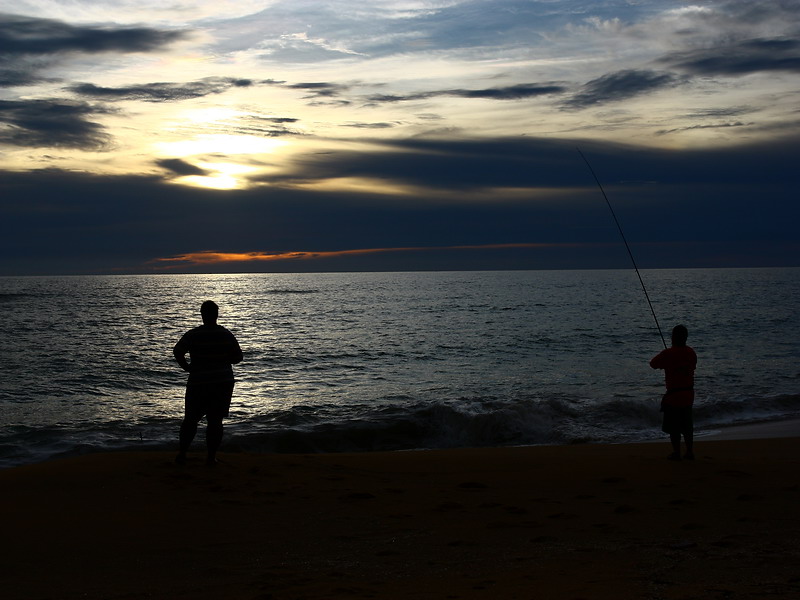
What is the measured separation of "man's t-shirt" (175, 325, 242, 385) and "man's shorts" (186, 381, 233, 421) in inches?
2.3

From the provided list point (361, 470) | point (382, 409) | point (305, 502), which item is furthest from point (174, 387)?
point (305, 502)

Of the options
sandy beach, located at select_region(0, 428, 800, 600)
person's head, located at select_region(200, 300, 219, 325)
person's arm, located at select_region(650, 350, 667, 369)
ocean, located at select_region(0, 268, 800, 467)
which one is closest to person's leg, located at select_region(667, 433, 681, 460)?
sandy beach, located at select_region(0, 428, 800, 600)

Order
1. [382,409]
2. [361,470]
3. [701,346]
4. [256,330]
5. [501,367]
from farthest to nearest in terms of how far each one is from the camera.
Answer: [256,330] → [701,346] → [501,367] → [382,409] → [361,470]

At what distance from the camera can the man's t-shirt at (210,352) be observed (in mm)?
7324

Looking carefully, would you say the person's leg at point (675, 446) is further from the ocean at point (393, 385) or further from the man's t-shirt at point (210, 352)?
the man's t-shirt at point (210, 352)

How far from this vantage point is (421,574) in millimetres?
4469

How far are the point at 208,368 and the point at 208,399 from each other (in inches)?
13.6

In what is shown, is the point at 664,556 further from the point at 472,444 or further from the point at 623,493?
the point at 472,444

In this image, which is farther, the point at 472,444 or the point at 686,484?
the point at 472,444

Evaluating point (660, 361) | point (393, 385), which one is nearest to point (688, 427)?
point (660, 361)

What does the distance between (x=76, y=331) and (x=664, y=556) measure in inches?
1462

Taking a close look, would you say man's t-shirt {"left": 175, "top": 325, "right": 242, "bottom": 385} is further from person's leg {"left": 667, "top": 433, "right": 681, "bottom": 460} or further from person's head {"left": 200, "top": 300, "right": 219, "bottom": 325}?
person's leg {"left": 667, "top": 433, "right": 681, "bottom": 460}

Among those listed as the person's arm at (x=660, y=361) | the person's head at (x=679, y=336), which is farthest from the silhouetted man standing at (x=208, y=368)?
the person's head at (x=679, y=336)

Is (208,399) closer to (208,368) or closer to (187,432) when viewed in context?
(208,368)
